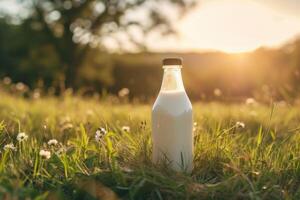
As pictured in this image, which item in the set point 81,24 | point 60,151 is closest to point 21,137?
point 60,151

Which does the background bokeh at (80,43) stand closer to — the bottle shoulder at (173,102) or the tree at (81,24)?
the tree at (81,24)

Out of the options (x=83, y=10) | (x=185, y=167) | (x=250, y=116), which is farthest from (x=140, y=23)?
(x=185, y=167)

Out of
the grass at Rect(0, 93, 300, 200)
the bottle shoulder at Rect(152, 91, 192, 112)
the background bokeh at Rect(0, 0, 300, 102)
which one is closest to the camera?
the grass at Rect(0, 93, 300, 200)

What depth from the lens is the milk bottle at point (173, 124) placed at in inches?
118

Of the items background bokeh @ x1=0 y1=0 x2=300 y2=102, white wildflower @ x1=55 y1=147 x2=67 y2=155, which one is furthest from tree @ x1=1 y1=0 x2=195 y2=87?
white wildflower @ x1=55 y1=147 x2=67 y2=155

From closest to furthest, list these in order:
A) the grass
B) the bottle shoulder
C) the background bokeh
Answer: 1. the grass
2. the bottle shoulder
3. the background bokeh

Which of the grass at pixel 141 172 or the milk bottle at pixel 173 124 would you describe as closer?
the grass at pixel 141 172

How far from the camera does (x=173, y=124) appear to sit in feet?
9.82

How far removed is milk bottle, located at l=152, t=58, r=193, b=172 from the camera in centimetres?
300

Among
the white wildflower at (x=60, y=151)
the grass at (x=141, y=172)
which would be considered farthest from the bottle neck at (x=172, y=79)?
the white wildflower at (x=60, y=151)

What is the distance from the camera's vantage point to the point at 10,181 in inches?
103

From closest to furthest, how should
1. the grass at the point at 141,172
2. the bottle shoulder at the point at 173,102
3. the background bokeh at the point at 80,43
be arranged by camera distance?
the grass at the point at 141,172 < the bottle shoulder at the point at 173,102 < the background bokeh at the point at 80,43

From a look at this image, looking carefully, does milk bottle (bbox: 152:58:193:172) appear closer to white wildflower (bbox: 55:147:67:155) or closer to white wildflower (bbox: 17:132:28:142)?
white wildflower (bbox: 55:147:67:155)

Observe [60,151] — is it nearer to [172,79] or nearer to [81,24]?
[172,79]
